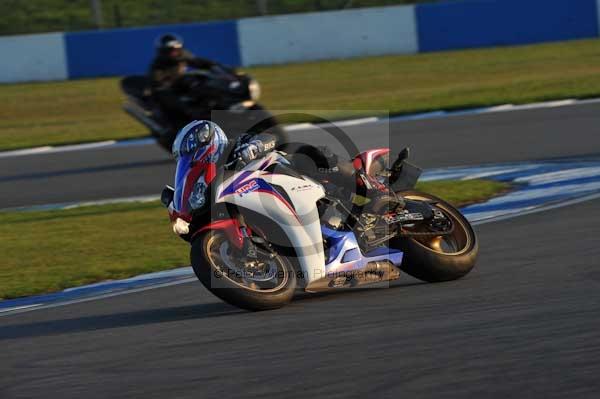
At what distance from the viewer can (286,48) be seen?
77.3 feet

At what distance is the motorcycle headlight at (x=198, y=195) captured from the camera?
18.5 ft

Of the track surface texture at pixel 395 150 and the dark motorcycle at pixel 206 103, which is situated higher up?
the dark motorcycle at pixel 206 103

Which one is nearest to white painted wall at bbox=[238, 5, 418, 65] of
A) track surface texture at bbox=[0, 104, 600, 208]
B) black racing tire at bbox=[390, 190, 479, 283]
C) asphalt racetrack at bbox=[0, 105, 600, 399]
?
track surface texture at bbox=[0, 104, 600, 208]

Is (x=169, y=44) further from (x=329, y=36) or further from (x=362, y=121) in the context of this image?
(x=329, y=36)

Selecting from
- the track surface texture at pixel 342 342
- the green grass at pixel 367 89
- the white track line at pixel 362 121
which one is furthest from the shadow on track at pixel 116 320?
the green grass at pixel 367 89

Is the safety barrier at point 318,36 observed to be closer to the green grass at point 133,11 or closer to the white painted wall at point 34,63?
the white painted wall at point 34,63

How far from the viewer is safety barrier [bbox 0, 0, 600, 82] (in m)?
22.8

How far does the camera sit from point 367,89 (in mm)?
20156

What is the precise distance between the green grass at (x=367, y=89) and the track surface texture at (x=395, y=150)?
5.48 ft

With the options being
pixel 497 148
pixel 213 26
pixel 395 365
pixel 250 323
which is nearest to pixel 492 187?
pixel 497 148

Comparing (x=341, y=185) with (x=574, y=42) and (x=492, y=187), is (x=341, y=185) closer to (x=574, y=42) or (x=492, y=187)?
(x=492, y=187)

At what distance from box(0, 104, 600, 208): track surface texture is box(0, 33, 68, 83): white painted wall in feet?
26.7

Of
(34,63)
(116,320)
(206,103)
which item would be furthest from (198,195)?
(34,63)

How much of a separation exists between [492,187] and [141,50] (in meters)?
13.9
